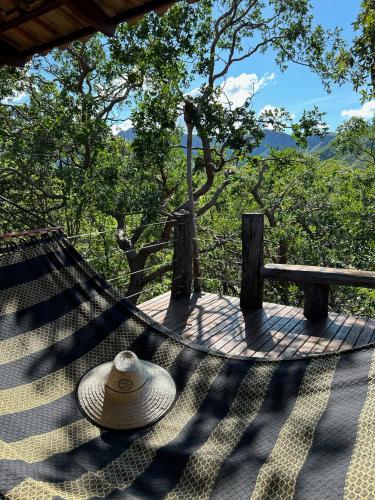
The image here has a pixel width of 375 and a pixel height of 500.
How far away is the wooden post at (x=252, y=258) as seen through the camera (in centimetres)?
322

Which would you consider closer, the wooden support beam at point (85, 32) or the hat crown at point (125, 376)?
the wooden support beam at point (85, 32)

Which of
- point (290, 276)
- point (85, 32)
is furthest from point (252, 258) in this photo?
point (85, 32)

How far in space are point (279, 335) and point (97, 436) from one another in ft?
5.02

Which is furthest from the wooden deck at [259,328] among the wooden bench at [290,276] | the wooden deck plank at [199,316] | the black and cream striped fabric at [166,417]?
the black and cream striped fabric at [166,417]

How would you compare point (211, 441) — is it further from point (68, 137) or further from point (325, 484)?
point (68, 137)

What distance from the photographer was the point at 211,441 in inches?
59.7

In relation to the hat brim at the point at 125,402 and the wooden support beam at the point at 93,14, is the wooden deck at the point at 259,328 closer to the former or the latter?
the hat brim at the point at 125,402

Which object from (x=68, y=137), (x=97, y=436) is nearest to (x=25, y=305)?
(x=97, y=436)

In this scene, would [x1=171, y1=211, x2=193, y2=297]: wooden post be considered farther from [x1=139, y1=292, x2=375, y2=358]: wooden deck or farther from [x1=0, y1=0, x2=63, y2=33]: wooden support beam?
[x1=0, y1=0, x2=63, y2=33]: wooden support beam

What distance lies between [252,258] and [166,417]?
5.75 feet

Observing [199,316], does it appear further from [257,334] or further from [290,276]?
[290,276]

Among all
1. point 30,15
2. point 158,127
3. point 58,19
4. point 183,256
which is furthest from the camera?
point 158,127

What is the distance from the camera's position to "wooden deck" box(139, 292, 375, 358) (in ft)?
8.46

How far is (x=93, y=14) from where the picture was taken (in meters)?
1.62
